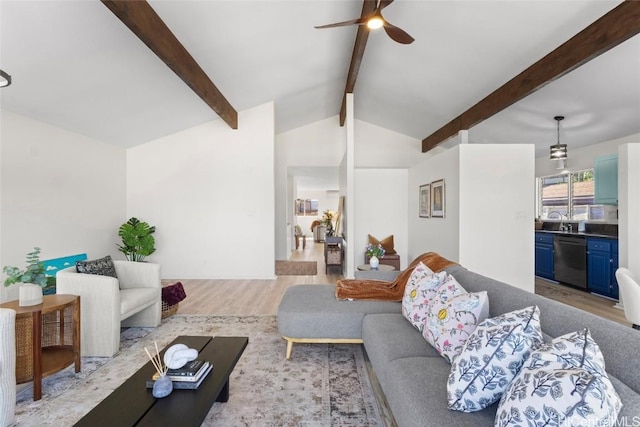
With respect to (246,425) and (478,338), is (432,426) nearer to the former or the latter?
(478,338)

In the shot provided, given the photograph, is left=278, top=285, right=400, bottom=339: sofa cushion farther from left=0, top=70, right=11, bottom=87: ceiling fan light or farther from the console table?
the console table

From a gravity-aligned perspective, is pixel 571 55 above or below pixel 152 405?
above

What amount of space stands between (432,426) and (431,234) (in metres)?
4.69

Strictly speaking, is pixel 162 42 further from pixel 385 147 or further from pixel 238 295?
pixel 385 147

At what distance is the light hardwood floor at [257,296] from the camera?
391 cm

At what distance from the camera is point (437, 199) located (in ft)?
17.3

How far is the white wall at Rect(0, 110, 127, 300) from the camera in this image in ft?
11.9

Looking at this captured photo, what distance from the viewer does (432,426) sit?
120 cm

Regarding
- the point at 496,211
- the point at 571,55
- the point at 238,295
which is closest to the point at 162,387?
the point at 238,295

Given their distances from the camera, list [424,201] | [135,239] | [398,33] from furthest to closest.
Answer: [424,201]
[135,239]
[398,33]

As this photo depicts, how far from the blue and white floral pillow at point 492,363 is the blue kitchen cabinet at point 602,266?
455 cm

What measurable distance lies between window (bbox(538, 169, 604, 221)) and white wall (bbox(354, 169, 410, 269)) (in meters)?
2.91

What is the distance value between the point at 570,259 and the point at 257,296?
5199 millimetres

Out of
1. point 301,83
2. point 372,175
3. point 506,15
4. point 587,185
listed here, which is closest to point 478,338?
point 506,15
